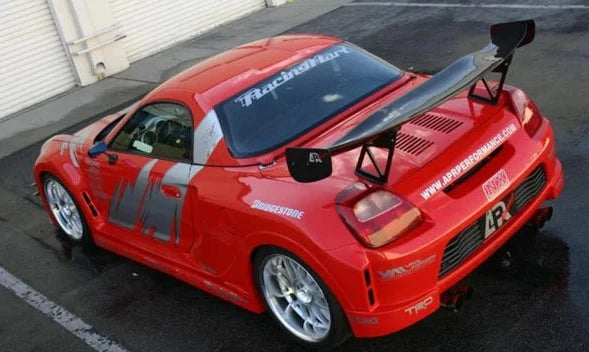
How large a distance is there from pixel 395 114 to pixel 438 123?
2.84 ft

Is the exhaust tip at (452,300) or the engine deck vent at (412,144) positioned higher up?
the engine deck vent at (412,144)

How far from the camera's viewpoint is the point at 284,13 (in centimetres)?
1366

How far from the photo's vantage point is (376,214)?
3396 mm

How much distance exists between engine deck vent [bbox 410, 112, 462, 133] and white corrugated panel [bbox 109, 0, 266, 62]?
355 inches

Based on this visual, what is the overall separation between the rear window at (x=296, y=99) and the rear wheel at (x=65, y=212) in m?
1.94

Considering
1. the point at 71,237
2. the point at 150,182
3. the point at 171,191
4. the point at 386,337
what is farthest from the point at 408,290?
the point at 71,237

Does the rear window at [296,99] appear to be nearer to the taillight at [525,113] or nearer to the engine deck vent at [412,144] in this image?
the engine deck vent at [412,144]

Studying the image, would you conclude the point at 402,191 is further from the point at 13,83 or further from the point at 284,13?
the point at 284,13

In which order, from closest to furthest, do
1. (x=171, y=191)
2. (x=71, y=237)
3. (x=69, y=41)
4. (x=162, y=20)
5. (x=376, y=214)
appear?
(x=376, y=214)
(x=171, y=191)
(x=71, y=237)
(x=69, y=41)
(x=162, y=20)

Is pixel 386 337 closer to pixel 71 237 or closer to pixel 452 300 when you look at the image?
pixel 452 300

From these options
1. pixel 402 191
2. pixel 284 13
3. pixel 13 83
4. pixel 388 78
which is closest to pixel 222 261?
pixel 402 191

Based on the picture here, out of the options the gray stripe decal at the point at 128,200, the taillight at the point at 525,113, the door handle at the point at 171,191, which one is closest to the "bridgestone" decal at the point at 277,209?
the door handle at the point at 171,191

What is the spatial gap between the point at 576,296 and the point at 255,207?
190 cm

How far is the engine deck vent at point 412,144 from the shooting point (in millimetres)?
3736
